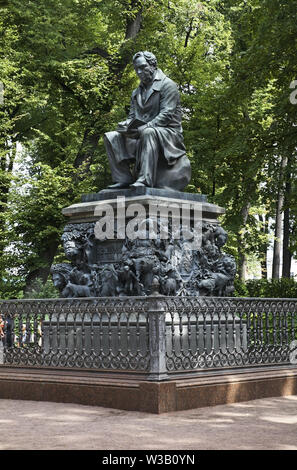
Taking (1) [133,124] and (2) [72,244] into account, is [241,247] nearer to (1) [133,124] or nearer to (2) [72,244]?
(1) [133,124]

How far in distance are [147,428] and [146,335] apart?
1819mm

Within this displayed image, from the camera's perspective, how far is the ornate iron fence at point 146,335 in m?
9.51

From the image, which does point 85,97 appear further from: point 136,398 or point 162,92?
point 136,398

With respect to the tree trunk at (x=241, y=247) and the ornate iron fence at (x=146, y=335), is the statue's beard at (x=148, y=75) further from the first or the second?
the tree trunk at (x=241, y=247)

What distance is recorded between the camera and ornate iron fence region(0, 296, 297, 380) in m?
9.51

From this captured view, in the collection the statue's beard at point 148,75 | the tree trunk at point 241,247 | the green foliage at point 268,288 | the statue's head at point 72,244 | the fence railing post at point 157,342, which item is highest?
the statue's beard at point 148,75

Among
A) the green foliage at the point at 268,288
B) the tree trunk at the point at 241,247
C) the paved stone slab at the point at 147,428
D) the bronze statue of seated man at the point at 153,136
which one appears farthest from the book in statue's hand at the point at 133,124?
the tree trunk at the point at 241,247

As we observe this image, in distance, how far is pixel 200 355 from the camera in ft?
32.9

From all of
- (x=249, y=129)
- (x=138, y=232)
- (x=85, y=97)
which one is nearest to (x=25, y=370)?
(x=138, y=232)

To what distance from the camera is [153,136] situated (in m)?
12.0

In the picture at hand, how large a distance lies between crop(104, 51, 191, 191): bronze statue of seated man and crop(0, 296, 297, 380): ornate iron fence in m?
2.36

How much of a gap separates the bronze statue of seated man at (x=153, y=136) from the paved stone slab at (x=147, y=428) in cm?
395

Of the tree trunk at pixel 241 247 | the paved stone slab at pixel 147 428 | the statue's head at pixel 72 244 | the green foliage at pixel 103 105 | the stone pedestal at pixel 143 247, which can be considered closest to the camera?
the paved stone slab at pixel 147 428

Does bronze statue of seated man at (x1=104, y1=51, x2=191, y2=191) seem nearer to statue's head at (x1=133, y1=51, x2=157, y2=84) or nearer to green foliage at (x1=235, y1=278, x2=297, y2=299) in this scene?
statue's head at (x1=133, y1=51, x2=157, y2=84)
